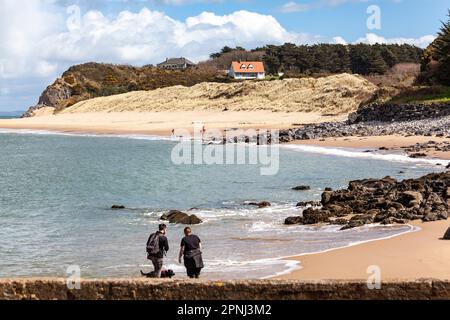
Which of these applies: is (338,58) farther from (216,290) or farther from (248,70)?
(216,290)

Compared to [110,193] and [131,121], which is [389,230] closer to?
[110,193]

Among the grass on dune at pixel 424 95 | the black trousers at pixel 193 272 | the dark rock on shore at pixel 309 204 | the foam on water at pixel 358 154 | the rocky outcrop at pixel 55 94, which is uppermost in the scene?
the rocky outcrop at pixel 55 94

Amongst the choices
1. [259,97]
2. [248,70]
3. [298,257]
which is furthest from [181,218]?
[248,70]

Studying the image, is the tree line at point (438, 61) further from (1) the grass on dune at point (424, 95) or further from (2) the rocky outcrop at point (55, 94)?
(2) the rocky outcrop at point (55, 94)

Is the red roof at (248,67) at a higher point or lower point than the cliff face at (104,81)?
higher

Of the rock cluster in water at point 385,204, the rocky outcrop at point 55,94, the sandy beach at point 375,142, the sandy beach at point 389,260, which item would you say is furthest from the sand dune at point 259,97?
the sandy beach at point 389,260

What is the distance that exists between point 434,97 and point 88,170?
27382 mm

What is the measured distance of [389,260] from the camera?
1327 centimetres

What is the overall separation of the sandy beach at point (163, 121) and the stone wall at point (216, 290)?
5305 cm

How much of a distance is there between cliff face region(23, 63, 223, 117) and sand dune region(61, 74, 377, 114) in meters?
12.9

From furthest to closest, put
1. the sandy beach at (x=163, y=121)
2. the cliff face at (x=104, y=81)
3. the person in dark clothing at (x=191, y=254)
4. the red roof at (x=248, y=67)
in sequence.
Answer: the red roof at (x=248, y=67) → the cliff face at (x=104, y=81) → the sandy beach at (x=163, y=121) → the person in dark clothing at (x=191, y=254)

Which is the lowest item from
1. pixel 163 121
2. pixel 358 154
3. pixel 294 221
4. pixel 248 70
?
pixel 294 221

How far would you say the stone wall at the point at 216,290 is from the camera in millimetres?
6934

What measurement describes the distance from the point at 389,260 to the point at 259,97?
67.3 meters
